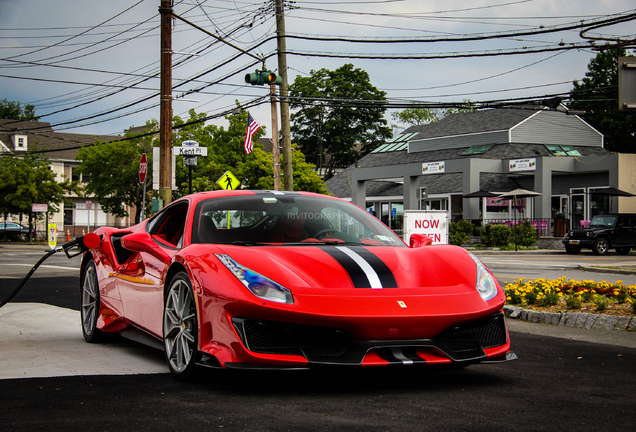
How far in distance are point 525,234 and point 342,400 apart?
3101 cm

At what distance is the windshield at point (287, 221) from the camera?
17.4ft

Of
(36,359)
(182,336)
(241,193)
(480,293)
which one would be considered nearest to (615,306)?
(480,293)

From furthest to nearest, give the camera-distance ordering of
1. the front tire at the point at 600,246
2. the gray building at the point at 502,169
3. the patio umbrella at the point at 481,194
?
1. the gray building at the point at 502,169
2. the patio umbrella at the point at 481,194
3. the front tire at the point at 600,246

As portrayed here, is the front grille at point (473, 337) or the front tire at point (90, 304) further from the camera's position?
the front tire at point (90, 304)

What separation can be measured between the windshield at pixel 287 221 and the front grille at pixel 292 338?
1.23 metres

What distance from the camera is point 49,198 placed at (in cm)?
4959

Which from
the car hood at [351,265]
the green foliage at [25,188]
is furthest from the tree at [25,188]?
the car hood at [351,265]

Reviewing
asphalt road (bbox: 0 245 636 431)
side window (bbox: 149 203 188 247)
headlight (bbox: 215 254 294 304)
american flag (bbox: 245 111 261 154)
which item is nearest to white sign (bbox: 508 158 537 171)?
american flag (bbox: 245 111 261 154)

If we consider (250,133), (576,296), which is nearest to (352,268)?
(576,296)

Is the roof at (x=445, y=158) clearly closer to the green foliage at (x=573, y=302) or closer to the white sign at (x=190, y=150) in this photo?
the white sign at (x=190, y=150)

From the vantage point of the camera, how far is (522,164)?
38156 mm

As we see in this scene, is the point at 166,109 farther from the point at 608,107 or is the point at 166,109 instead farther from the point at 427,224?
the point at 608,107

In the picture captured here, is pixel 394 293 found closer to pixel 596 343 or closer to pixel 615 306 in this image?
pixel 596 343

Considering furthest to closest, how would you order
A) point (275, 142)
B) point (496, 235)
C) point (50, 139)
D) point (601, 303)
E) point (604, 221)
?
point (50, 139)
point (496, 235)
point (604, 221)
point (275, 142)
point (601, 303)
